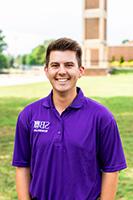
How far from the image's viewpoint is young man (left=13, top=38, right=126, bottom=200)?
204cm

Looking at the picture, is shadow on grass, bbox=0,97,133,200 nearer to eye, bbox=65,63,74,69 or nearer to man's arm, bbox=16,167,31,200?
man's arm, bbox=16,167,31,200

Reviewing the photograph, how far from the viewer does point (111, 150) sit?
2.13 meters

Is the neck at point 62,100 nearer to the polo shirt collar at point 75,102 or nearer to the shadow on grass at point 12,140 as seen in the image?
the polo shirt collar at point 75,102

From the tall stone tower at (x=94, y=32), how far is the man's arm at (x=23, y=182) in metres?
47.6

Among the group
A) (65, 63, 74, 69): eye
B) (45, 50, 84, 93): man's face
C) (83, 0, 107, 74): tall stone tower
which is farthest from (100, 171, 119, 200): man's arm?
(83, 0, 107, 74): tall stone tower

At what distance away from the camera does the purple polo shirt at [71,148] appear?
6.68ft

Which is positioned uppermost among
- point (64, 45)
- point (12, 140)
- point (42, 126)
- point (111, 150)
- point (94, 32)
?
point (94, 32)

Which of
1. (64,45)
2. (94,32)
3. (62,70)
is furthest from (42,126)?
(94,32)

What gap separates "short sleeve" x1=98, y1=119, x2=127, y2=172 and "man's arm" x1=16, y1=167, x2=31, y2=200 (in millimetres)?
440

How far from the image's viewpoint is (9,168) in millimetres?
5695

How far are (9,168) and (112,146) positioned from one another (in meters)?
3.80

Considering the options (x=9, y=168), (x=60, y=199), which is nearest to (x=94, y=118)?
(x=60, y=199)

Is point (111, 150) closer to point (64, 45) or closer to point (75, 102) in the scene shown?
point (75, 102)

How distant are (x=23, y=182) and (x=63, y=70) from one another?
0.68m
